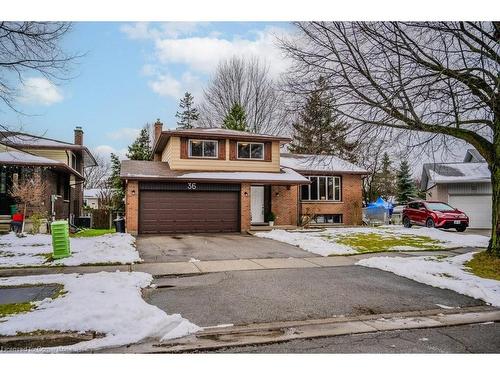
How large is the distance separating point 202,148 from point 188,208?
10.9 feet

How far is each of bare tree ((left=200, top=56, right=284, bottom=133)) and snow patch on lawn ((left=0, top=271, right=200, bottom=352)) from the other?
1964 cm

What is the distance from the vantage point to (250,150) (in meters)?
19.8

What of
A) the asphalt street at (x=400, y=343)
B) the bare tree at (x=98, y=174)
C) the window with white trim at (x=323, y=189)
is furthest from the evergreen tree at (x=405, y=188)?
the bare tree at (x=98, y=174)

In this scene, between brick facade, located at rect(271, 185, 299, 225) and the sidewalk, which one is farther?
brick facade, located at rect(271, 185, 299, 225)

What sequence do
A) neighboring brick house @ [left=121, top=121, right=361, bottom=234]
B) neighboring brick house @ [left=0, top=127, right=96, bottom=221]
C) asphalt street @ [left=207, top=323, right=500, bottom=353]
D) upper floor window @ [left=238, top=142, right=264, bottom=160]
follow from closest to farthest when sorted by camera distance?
asphalt street @ [left=207, top=323, right=500, bottom=353]
neighboring brick house @ [left=121, top=121, right=361, bottom=234]
neighboring brick house @ [left=0, top=127, right=96, bottom=221]
upper floor window @ [left=238, top=142, right=264, bottom=160]

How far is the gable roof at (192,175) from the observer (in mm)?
16891

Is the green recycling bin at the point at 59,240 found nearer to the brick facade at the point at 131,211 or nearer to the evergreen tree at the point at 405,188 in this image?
the brick facade at the point at 131,211

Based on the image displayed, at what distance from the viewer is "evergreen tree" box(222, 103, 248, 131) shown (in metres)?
31.0

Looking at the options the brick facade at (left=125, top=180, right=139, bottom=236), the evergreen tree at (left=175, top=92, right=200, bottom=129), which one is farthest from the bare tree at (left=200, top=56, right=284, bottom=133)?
the brick facade at (left=125, top=180, right=139, bottom=236)

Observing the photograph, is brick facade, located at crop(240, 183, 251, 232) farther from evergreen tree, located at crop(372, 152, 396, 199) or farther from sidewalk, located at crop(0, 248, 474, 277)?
evergreen tree, located at crop(372, 152, 396, 199)

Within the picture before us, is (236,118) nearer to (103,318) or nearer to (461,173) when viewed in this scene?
(461,173)

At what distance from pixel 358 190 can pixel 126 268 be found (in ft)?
57.2

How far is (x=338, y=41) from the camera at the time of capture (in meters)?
9.27

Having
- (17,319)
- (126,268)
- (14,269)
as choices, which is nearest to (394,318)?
(17,319)
